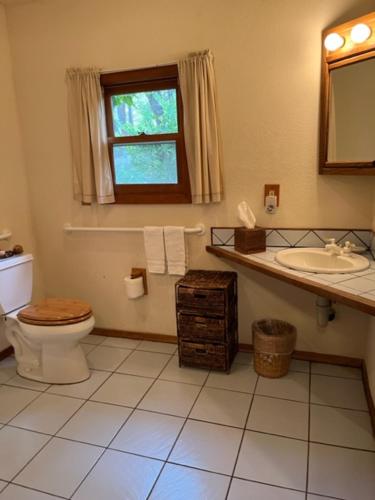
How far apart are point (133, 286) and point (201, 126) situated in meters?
1.21

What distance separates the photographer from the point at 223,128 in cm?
229

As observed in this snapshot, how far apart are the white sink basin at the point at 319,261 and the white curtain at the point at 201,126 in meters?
0.60

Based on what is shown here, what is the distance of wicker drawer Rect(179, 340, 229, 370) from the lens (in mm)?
2283

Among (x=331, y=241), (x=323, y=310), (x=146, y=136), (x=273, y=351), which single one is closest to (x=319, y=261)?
(x=331, y=241)

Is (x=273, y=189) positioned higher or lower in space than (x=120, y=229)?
higher

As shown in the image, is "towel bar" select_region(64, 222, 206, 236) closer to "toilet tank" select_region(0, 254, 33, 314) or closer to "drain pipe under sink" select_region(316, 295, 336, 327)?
"toilet tank" select_region(0, 254, 33, 314)

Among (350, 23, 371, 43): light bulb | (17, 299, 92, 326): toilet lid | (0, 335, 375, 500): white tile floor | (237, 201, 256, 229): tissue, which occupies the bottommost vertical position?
(0, 335, 375, 500): white tile floor

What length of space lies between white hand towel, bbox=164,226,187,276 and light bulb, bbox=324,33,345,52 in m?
1.34

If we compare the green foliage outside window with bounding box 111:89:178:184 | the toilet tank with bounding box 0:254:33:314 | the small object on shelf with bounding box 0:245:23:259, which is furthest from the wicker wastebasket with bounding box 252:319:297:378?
the small object on shelf with bounding box 0:245:23:259

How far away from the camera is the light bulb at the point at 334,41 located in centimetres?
187

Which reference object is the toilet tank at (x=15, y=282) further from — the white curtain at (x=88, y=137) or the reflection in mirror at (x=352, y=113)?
the reflection in mirror at (x=352, y=113)

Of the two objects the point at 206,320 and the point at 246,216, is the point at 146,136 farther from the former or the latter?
the point at 206,320

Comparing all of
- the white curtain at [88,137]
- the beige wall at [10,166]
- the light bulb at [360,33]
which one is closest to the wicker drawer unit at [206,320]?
the white curtain at [88,137]

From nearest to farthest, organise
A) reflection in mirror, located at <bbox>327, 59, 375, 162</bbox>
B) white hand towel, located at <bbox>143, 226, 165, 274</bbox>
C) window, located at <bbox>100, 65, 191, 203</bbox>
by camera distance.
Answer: reflection in mirror, located at <bbox>327, 59, 375, 162</bbox> → window, located at <bbox>100, 65, 191, 203</bbox> → white hand towel, located at <bbox>143, 226, 165, 274</bbox>
